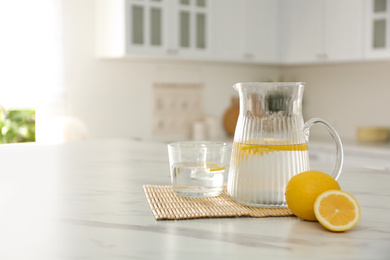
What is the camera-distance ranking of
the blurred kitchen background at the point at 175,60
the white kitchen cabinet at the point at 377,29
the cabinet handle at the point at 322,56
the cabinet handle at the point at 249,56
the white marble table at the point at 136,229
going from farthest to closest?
the cabinet handle at the point at 249,56 < the cabinet handle at the point at 322,56 < the white kitchen cabinet at the point at 377,29 < the blurred kitchen background at the point at 175,60 < the white marble table at the point at 136,229

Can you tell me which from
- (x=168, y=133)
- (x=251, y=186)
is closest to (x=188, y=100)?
(x=168, y=133)

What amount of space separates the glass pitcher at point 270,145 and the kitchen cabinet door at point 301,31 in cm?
305

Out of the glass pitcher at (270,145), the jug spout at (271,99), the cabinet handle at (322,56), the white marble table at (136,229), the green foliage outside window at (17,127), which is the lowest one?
the green foliage outside window at (17,127)

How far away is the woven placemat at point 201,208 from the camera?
76 centimetres

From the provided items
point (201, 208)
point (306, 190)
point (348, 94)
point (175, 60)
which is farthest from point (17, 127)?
point (306, 190)

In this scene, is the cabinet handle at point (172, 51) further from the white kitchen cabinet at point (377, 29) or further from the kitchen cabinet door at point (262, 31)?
the white kitchen cabinet at point (377, 29)

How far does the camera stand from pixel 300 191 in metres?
0.73

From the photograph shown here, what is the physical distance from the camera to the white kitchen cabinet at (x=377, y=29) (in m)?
3.30

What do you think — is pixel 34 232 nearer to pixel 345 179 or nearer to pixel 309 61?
pixel 345 179

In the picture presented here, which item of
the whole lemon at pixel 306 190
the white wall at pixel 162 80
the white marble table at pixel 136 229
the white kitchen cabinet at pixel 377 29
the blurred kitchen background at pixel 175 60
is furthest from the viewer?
the white wall at pixel 162 80

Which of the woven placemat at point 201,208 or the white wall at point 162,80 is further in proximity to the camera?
the white wall at point 162,80

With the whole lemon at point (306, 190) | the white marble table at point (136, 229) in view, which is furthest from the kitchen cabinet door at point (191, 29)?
the whole lemon at point (306, 190)

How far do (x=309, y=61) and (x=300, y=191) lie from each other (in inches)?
128

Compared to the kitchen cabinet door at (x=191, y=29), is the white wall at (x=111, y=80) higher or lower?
lower
